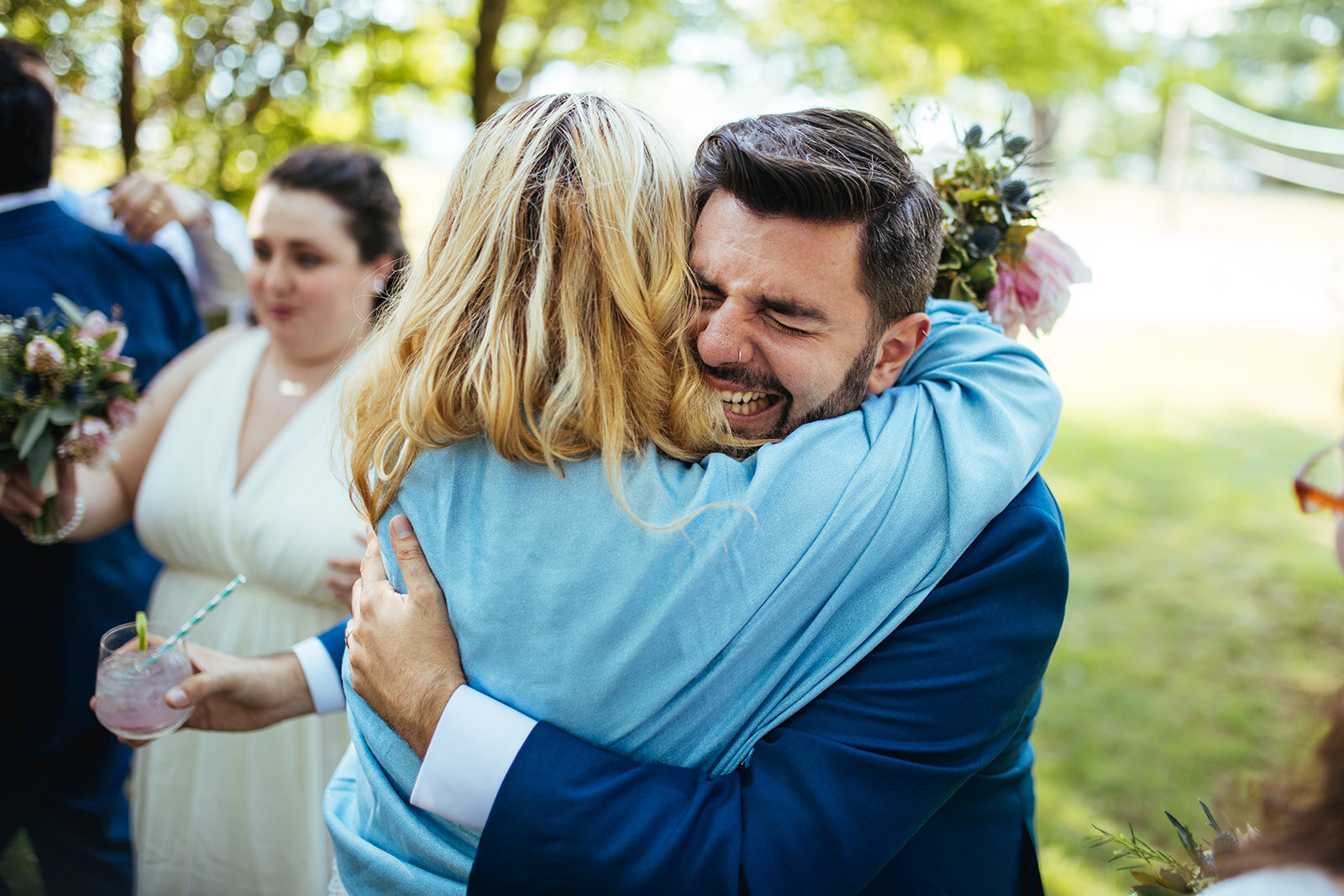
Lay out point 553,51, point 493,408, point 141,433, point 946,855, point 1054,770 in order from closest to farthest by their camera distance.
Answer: point 493,408 < point 946,855 < point 141,433 < point 1054,770 < point 553,51

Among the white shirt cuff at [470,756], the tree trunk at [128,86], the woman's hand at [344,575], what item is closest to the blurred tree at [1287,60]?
the tree trunk at [128,86]

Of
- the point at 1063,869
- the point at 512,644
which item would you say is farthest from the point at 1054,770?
the point at 512,644

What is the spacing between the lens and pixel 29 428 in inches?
105

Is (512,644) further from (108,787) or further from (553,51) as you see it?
(553,51)

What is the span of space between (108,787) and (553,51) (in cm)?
739

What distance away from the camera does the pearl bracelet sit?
2889 mm

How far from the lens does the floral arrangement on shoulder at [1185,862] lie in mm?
1623

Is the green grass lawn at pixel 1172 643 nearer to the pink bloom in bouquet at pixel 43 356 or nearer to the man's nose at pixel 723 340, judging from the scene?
the man's nose at pixel 723 340

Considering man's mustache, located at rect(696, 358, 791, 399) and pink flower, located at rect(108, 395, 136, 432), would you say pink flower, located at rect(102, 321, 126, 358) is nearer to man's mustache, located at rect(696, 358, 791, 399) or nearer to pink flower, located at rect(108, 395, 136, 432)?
pink flower, located at rect(108, 395, 136, 432)

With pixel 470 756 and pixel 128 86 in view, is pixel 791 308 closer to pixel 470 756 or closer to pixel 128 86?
pixel 470 756

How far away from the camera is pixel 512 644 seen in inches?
66.6

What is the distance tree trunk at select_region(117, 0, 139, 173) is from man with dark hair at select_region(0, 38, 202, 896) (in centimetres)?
260

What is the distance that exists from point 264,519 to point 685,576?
5.95 feet

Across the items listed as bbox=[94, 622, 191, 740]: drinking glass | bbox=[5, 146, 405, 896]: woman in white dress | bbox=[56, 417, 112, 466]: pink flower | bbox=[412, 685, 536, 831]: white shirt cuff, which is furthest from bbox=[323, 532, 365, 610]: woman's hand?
bbox=[412, 685, 536, 831]: white shirt cuff
